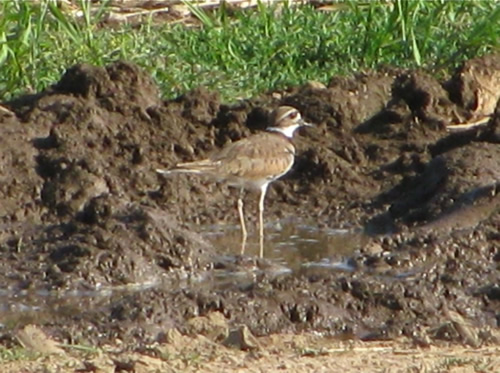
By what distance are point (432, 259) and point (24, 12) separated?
483 centimetres

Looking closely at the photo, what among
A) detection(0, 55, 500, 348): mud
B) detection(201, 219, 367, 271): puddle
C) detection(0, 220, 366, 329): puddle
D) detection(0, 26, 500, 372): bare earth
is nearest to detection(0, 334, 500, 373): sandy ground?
detection(0, 26, 500, 372): bare earth

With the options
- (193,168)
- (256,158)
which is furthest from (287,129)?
(193,168)

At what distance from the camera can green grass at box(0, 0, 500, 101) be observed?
505 inches

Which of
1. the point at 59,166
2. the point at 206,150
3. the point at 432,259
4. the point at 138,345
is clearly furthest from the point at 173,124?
the point at 138,345

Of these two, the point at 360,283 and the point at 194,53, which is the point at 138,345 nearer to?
the point at 360,283

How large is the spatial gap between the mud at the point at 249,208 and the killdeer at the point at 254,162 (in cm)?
26

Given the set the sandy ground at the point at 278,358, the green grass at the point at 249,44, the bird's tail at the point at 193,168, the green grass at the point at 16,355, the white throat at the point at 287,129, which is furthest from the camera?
the green grass at the point at 249,44

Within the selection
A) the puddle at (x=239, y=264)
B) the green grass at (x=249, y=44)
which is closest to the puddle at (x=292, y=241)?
the puddle at (x=239, y=264)

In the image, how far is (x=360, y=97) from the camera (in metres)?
12.2

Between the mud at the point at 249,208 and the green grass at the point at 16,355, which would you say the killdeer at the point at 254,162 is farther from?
the green grass at the point at 16,355

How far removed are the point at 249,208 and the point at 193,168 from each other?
2.26ft

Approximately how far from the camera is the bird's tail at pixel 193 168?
35.2 ft

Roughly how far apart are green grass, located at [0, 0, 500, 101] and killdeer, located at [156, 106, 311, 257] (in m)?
1.40

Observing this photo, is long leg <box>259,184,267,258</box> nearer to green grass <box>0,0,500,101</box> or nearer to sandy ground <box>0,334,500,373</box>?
green grass <box>0,0,500,101</box>
